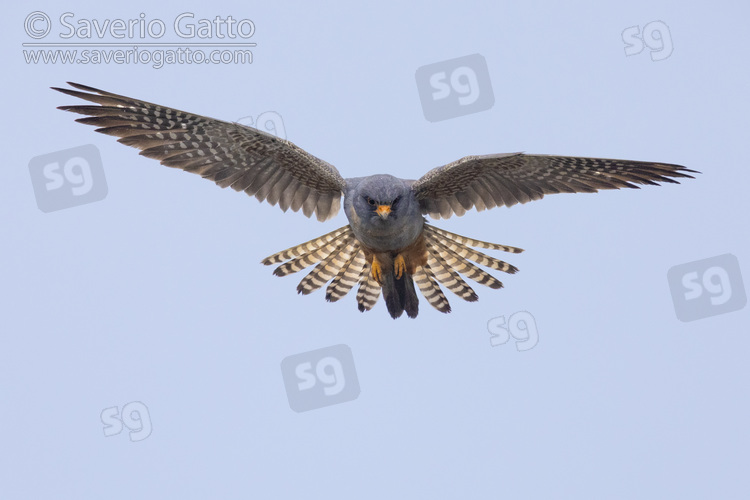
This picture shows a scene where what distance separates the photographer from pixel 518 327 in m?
14.7

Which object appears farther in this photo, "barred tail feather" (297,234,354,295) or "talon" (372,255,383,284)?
"barred tail feather" (297,234,354,295)

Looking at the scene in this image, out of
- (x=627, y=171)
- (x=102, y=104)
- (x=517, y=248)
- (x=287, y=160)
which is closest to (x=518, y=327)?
(x=517, y=248)

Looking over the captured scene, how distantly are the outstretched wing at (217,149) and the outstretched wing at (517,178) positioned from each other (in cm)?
114

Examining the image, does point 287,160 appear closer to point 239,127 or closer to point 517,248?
point 239,127

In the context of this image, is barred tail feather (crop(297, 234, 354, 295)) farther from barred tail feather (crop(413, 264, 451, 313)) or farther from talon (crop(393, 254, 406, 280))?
barred tail feather (crop(413, 264, 451, 313))

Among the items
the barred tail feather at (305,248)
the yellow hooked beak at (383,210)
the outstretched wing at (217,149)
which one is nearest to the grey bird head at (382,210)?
the yellow hooked beak at (383,210)

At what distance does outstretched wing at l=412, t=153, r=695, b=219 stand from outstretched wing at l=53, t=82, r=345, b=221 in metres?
1.14

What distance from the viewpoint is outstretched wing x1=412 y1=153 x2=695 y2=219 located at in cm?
1279

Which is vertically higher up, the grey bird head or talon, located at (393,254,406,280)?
the grey bird head

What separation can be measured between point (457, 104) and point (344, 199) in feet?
6.38

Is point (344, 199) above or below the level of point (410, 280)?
above

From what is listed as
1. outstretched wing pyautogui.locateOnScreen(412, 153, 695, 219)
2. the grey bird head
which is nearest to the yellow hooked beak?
the grey bird head

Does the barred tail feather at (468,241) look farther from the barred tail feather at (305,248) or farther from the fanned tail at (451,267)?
the barred tail feather at (305,248)

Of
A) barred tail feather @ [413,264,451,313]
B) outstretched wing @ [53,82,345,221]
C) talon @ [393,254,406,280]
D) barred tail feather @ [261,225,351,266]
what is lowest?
barred tail feather @ [413,264,451,313]
